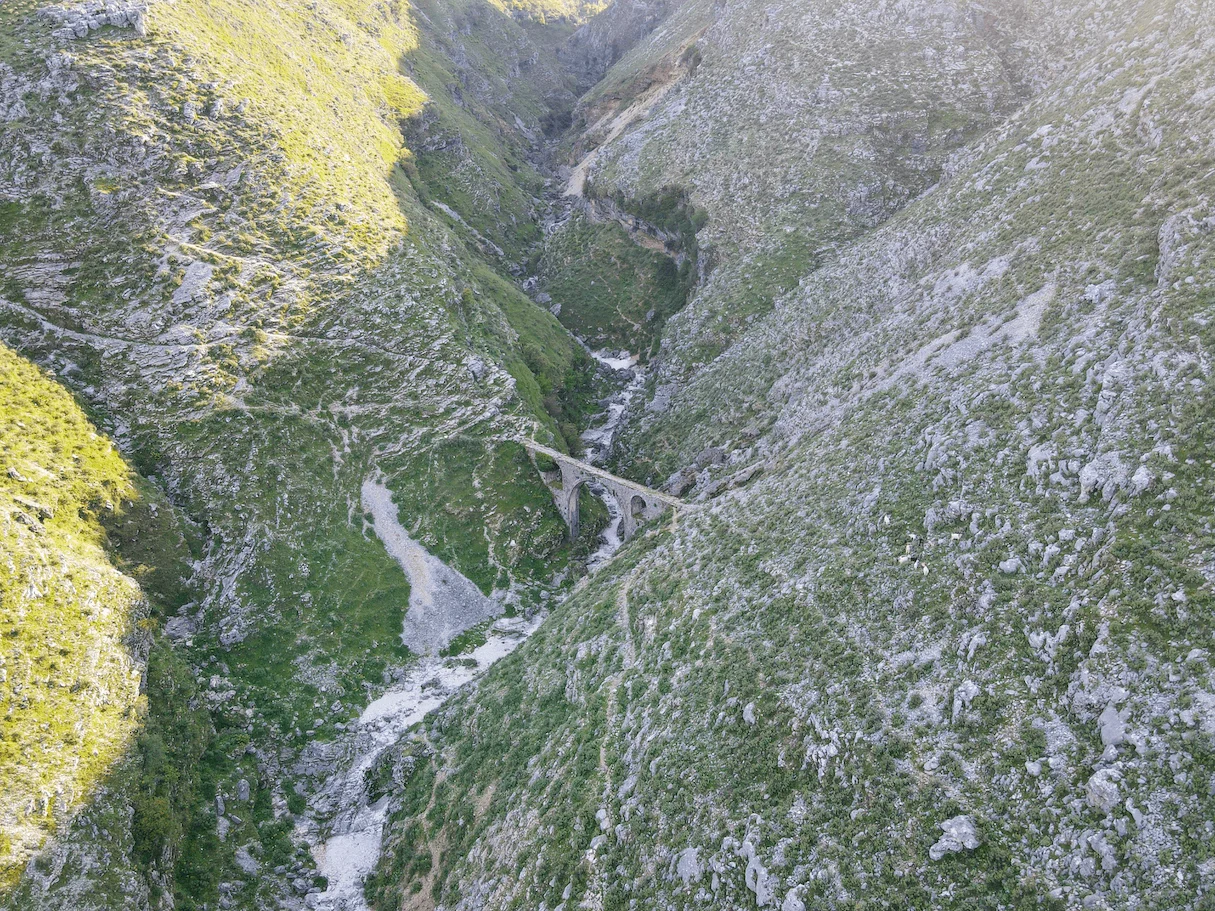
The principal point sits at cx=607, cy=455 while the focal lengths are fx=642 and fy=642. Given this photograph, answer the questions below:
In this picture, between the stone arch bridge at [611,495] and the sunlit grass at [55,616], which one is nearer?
the sunlit grass at [55,616]

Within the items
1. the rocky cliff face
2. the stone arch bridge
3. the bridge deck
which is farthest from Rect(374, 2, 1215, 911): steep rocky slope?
the stone arch bridge

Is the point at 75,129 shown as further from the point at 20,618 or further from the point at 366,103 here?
the point at 20,618

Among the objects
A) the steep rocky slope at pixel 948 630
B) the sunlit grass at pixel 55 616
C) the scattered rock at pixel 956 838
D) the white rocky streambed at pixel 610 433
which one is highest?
the sunlit grass at pixel 55 616

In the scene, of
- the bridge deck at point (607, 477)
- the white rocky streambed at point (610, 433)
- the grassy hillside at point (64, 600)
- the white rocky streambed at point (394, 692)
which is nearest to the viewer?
the grassy hillside at point (64, 600)

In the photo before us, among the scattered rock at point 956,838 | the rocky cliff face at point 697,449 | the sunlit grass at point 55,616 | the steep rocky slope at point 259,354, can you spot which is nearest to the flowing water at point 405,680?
the rocky cliff face at point 697,449

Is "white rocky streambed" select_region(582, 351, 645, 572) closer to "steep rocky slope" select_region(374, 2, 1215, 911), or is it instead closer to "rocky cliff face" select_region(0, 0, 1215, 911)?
"rocky cliff face" select_region(0, 0, 1215, 911)

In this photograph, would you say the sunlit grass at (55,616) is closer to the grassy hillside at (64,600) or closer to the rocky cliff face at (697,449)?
the grassy hillside at (64,600)

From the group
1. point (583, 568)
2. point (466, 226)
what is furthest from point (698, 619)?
point (466, 226)
